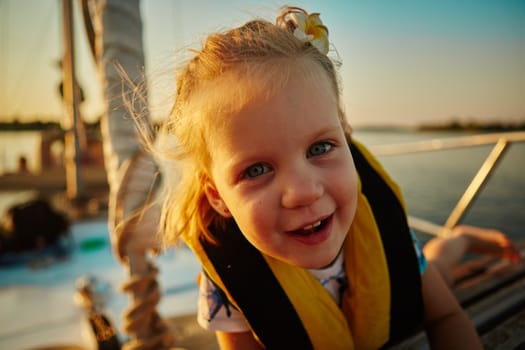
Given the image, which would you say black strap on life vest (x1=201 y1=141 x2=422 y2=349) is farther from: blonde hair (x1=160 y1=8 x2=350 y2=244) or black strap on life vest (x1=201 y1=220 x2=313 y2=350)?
blonde hair (x1=160 y1=8 x2=350 y2=244)

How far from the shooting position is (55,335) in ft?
6.64

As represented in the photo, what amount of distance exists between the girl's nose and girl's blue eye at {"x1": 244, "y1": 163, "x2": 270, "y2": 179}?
6 cm

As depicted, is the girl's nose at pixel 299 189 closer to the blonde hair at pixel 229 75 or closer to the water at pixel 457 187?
the blonde hair at pixel 229 75

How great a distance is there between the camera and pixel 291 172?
674 mm

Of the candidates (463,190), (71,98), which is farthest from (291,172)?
(463,190)

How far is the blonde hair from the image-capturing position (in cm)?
71

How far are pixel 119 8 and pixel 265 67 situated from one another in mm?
499

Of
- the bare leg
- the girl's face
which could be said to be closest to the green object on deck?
the bare leg

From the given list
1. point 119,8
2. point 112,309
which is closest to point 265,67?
point 119,8

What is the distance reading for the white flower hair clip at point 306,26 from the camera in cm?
83

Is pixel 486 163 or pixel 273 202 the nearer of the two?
pixel 273 202

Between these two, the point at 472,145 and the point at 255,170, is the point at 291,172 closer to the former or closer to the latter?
the point at 255,170

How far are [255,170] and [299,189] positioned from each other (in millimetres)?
111

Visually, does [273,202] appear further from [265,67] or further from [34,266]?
[34,266]
